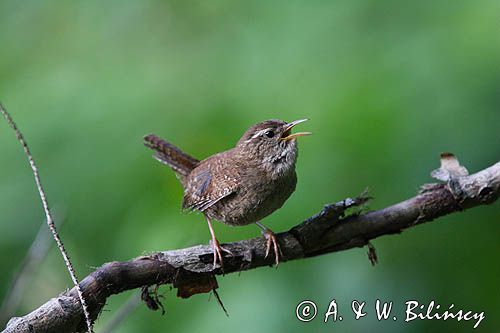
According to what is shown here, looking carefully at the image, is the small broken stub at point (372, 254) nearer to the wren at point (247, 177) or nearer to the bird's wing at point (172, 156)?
the wren at point (247, 177)

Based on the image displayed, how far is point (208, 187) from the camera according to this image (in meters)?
3.09

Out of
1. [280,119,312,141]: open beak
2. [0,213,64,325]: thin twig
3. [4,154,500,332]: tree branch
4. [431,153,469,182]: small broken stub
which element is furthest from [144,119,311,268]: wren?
[0,213,64,325]: thin twig

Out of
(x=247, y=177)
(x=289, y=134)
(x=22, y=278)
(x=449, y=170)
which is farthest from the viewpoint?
(x=289, y=134)

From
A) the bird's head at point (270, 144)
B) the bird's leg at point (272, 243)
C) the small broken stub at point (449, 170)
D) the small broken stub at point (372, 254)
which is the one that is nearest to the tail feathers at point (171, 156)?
the bird's head at point (270, 144)

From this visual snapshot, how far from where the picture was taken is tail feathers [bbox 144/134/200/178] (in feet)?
10.7

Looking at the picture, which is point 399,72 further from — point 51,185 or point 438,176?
point 51,185

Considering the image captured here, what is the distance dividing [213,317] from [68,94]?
5.22ft

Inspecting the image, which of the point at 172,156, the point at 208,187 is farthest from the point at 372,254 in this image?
the point at 172,156

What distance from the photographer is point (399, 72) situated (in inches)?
126

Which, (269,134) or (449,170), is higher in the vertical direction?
(269,134)

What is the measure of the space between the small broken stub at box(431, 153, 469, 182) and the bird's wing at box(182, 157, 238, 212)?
2.67 ft

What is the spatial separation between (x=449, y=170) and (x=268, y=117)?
0.89 metres

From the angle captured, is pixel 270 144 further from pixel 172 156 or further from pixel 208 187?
pixel 172 156

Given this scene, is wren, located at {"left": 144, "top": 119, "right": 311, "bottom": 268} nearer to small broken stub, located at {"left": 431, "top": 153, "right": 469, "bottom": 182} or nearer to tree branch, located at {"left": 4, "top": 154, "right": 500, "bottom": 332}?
tree branch, located at {"left": 4, "top": 154, "right": 500, "bottom": 332}
